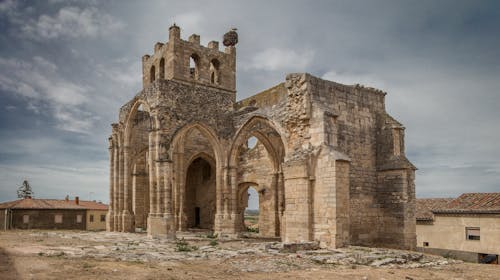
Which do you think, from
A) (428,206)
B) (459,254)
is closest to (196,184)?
(428,206)

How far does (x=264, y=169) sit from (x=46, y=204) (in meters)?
17.8

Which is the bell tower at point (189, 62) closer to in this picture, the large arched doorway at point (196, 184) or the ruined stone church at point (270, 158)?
the ruined stone church at point (270, 158)

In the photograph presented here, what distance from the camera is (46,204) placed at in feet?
95.8

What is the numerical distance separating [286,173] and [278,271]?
4569 millimetres

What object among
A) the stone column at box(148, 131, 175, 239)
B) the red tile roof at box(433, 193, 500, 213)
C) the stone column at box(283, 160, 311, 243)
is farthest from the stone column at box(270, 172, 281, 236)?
the red tile roof at box(433, 193, 500, 213)

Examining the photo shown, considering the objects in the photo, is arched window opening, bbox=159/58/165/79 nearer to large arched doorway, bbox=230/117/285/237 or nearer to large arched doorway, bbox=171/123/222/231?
large arched doorway, bbox=171/123/222/231

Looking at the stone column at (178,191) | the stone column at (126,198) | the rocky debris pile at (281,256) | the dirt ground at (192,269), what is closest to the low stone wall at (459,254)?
the rocky debris pile at (281,256)

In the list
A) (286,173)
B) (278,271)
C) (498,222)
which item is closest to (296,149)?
(286,173)

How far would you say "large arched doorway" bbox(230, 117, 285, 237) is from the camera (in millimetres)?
16841

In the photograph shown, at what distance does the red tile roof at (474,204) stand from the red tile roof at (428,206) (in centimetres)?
51

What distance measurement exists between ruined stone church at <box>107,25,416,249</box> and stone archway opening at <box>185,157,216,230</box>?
0.28 ft

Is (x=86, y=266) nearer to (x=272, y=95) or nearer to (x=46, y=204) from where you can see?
(x=272, y=95)

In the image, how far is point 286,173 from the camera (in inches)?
473

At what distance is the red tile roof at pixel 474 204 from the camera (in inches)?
720
